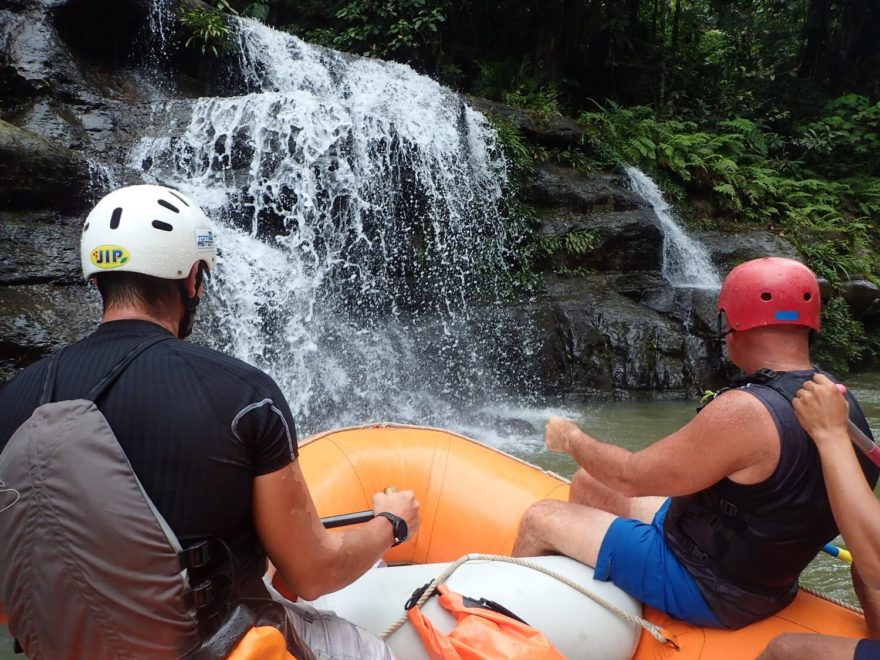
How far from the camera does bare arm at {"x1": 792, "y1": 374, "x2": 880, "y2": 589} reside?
1.69 metres

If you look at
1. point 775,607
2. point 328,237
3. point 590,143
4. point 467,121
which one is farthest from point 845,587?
point 590,143

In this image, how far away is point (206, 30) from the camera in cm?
995

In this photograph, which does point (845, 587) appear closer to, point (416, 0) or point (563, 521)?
point (563, 521)

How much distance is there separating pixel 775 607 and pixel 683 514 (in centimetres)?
38

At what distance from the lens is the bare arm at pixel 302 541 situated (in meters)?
1.39

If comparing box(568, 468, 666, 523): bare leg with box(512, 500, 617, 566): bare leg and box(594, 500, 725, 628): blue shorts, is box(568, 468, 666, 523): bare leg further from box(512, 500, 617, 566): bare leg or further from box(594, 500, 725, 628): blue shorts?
box(594, 500, 725, 628): blue shorts

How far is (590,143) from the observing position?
1138 centimetres

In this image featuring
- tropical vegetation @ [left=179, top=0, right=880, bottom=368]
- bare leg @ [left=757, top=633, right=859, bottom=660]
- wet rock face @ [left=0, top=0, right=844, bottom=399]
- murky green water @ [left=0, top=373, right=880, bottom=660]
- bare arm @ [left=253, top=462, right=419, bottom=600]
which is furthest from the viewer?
tropical vegetation @ [left=179, top=0, right=880, bottom=368]

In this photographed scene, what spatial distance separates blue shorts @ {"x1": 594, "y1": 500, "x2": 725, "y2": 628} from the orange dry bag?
49 cm

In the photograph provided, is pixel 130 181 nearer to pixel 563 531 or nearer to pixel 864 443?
pixel 563 531

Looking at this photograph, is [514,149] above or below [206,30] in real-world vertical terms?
below

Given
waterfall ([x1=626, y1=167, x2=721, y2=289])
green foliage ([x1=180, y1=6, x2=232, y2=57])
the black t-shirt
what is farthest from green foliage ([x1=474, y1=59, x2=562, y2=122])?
the black t-shirt

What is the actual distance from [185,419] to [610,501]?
6.17 feet

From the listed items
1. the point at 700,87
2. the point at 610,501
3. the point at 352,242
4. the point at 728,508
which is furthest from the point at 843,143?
the point at 728,508
